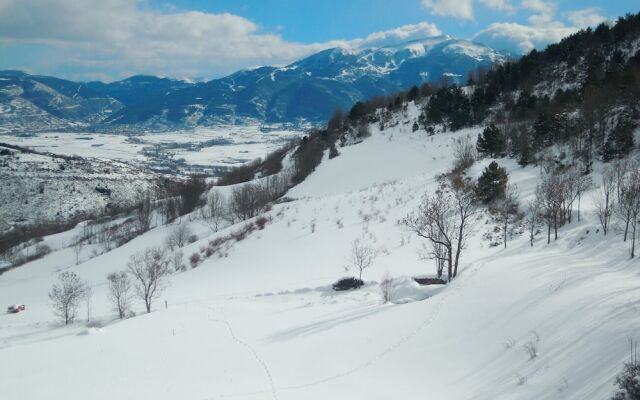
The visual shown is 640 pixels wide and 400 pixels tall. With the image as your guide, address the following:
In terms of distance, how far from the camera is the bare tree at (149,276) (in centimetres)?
3266

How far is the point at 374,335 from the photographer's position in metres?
16.7

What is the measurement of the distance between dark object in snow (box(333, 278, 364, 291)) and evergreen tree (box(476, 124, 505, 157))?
30.1 meters

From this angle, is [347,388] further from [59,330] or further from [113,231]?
[113,231]

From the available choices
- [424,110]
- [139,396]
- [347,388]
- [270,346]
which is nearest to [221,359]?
[270,346]

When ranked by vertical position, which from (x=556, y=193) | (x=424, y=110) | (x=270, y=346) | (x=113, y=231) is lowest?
(x=113, y=231)

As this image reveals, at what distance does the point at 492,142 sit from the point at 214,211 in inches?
1713

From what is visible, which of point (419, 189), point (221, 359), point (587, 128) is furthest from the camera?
point (419, 189)

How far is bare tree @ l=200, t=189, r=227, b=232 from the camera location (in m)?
66.9

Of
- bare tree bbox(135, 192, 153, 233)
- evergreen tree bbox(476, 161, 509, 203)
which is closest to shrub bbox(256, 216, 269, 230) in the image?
evergreen tree bbox(476, 161, 509, 203)

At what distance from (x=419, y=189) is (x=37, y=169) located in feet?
553

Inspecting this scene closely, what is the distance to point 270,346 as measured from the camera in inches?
704

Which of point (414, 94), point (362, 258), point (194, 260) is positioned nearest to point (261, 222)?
point (194, 260)

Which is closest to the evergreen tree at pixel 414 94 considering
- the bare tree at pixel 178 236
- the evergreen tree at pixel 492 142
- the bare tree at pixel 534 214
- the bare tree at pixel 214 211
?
the evergreen tree at pixel 492 142

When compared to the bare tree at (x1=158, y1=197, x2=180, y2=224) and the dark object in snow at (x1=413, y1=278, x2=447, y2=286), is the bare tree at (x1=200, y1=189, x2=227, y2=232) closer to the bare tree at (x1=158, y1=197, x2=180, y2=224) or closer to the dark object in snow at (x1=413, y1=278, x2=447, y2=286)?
the bare tree at (x1=158, y1=197, x2=180, y2=224)
